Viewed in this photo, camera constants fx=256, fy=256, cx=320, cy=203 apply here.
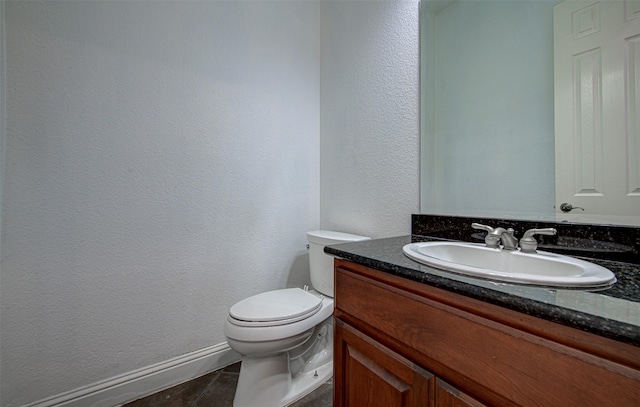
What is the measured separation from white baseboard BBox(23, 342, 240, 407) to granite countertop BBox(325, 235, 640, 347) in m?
1.20

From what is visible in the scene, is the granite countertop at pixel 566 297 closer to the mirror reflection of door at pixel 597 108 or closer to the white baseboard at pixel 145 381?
the mirror reflection of door at pixel 597 108

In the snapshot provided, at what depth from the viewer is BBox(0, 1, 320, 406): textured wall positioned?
3.29 ft

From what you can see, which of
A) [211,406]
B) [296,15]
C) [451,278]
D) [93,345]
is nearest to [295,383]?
[211,406]

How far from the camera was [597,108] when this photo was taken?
0.83 m

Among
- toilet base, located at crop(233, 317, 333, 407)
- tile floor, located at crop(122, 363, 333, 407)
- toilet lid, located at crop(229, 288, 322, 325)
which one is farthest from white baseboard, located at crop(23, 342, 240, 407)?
toilet lid, located at crop(229, 288, 322, 325)

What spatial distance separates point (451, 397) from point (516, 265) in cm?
45

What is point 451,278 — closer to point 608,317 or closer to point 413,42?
point 608,317

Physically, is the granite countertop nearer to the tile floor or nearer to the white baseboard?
the tile floor

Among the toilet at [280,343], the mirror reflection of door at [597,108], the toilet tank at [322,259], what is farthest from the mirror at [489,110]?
the toilet at [280,343]

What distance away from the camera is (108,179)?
1145mm

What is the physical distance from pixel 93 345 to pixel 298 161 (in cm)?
137

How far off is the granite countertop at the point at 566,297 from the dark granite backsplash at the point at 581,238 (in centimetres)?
3

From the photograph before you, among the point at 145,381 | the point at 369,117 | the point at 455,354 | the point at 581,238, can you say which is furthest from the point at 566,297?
the point at 145,381

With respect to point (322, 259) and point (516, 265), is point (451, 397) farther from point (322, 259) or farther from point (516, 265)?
point (322, 259)
